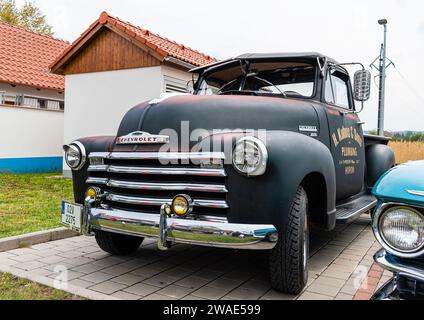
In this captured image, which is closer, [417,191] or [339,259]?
[417,191]

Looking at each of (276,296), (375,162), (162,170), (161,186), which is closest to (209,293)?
(276,296)

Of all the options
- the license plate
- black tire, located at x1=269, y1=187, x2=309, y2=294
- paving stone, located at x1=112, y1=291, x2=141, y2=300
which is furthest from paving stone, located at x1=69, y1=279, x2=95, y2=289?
black tire, located at x1=269, y1=187, x2=309, y2=294

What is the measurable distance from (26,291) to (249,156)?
6.38ft

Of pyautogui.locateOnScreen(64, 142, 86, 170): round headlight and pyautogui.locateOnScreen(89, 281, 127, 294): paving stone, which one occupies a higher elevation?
pyautogui.locateOnScreen(64, 142, 86, 170): round headlight

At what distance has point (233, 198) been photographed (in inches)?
103

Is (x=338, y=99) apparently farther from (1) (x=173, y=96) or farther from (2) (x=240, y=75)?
(1) (x=173, y=96)

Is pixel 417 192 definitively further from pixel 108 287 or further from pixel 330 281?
pixel 108 287

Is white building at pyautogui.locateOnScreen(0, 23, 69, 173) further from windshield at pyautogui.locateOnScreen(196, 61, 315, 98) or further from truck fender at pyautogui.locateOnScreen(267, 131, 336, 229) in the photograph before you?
truck fender at pyautogui.locateOnScreen(267, 131, 336, 229)

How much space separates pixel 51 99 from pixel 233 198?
12160 mm

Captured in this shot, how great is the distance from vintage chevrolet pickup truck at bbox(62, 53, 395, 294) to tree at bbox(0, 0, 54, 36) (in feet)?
77.0

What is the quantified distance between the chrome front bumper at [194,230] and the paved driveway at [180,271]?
20.5 inches

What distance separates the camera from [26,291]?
2838mm

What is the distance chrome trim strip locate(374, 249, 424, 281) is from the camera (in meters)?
1.55
